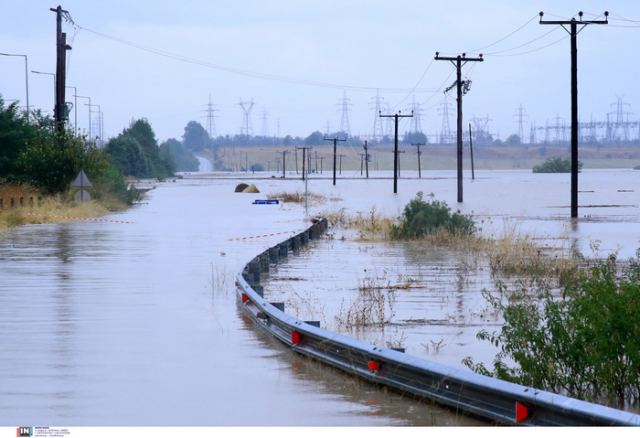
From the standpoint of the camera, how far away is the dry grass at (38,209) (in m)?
46.9

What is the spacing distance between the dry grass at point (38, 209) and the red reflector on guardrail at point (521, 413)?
34.8m

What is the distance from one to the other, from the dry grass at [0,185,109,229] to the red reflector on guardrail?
34786 millimetres

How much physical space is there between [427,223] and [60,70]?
2403 centimetres

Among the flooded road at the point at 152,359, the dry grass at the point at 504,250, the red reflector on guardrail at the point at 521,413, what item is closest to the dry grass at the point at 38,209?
the dry grass at the point at 504,250

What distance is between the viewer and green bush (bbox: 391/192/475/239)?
40875 mm

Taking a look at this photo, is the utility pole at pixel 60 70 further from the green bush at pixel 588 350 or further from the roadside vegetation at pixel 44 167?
the green bush at pixel 588 350

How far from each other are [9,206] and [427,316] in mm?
34326

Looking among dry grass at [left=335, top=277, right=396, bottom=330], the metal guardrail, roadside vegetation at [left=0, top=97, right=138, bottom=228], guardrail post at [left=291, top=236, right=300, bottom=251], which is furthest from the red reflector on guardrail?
roadside vegetation at [left=0, top=97, right=138, bottom=228]

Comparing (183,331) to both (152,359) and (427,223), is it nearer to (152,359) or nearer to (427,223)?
(152,359)

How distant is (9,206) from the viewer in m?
51.3

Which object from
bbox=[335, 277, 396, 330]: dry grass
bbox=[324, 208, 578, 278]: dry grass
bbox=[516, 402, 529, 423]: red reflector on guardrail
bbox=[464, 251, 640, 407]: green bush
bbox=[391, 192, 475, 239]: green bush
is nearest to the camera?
bbox=[516, 402, 529, 423]: red reflector on guardrail

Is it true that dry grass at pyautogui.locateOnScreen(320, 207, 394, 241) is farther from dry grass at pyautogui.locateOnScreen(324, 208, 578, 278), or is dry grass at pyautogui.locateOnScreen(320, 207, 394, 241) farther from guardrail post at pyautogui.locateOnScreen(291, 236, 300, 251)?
guardrail post at pyautogui.locateOnScreen(291, 236, 300, 251)

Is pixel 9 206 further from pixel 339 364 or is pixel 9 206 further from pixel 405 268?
pixel 339 364

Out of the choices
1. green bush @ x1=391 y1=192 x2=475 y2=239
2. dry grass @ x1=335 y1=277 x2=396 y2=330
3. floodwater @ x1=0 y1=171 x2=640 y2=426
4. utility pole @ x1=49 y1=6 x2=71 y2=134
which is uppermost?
utility pole @ x1=49 y1=6 x2=71 y2=134
